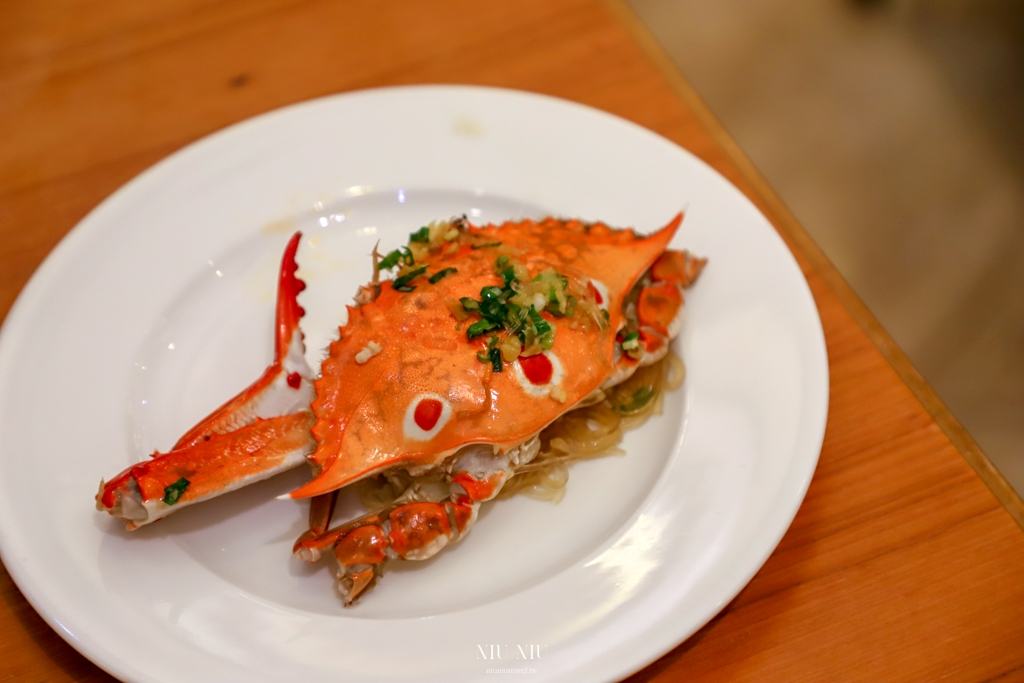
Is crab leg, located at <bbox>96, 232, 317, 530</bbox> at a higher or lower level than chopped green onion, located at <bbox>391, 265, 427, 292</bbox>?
lower

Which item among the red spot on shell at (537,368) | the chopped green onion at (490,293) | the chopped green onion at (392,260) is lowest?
the red spot on shell at (537,368)

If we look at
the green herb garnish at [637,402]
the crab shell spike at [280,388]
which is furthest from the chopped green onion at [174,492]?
the green herb garnish at [637,402]

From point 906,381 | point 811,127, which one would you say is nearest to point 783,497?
point 906,381

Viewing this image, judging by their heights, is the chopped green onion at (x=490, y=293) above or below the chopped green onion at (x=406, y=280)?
below

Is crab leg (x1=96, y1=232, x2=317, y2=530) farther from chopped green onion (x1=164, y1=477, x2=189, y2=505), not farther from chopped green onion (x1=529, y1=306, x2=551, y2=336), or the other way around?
chopped green onion (x1=529, y1=306, x2=551, y2=336)

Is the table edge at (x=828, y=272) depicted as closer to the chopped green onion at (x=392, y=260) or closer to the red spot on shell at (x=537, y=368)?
the red spot on shell at (x=537, y=368)

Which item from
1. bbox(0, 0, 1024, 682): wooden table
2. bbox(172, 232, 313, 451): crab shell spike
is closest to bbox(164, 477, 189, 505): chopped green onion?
bbox(172, 232, 313, 451): crab shell spike

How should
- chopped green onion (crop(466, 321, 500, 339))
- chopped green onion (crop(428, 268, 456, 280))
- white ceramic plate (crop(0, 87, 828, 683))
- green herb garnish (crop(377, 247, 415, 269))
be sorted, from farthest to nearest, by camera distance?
green herb garnish (crop(377, 247, 415, 269)) < chopped green onion (crop(428, 268, 456, 280)) < chopped green onion (crop(466, 321, 500, 339)) < white ceramic plate (crop(0, 87, 828, 683))
